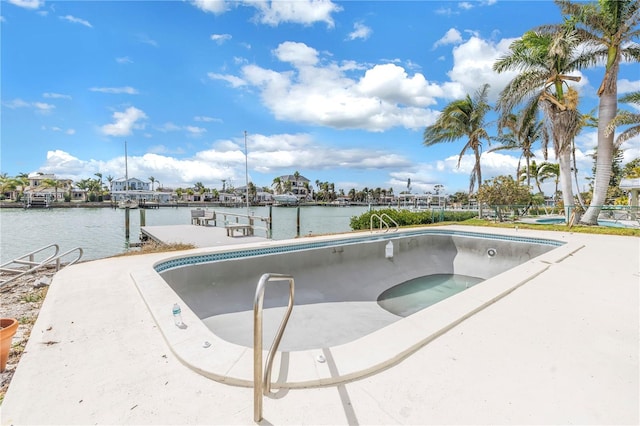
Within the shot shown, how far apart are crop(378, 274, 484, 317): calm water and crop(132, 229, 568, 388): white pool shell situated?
0.27m

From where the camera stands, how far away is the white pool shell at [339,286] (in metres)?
2.06

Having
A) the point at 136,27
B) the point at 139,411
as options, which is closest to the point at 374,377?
the point at 139,411

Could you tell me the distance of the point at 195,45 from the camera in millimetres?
9109

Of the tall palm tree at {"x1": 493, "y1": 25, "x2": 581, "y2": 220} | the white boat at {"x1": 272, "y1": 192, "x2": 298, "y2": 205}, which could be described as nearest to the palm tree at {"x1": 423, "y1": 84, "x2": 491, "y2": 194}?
the tall palm tree at {"x1": 493, "y1": 25, "x2": 581, "y2": 220}

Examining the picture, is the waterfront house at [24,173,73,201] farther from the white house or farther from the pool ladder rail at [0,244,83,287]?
the pool ladder rail at [0,244,83,287]

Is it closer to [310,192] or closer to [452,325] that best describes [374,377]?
[452,325]

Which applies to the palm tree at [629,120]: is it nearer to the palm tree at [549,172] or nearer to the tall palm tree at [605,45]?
the tall palm tree at [605,45]

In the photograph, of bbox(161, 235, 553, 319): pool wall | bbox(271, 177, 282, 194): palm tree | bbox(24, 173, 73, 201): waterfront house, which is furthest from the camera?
bbox(271, 177, 282, 194): palm tree

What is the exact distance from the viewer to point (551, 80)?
12352 mm

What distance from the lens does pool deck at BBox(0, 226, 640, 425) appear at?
1.63m

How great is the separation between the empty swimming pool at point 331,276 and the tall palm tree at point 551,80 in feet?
22.8

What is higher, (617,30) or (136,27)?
(617,30)

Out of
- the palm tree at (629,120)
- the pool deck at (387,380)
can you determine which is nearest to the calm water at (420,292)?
the pool deck at (387,380)

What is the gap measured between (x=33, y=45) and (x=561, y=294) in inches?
512
